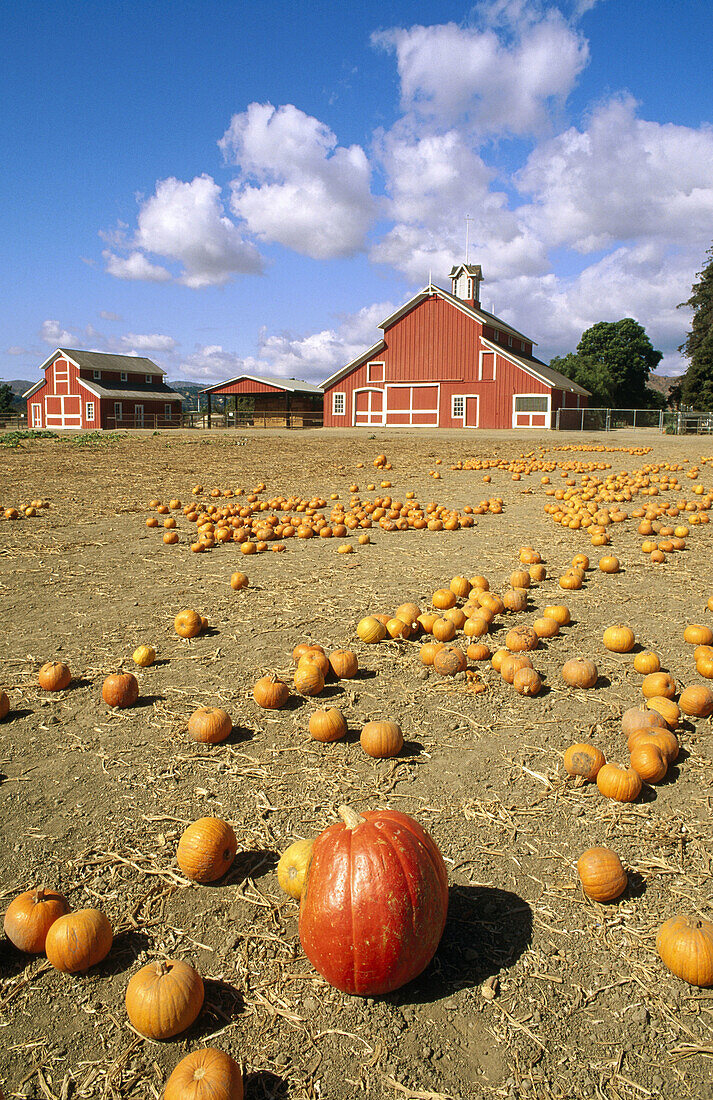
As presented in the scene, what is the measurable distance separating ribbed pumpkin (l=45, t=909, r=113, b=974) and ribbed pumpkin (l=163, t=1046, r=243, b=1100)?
0.60m

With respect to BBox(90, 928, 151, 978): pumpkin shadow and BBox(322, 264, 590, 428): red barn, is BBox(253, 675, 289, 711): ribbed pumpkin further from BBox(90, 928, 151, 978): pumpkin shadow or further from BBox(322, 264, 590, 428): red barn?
BBox(322, 264, 590, 428): red barn

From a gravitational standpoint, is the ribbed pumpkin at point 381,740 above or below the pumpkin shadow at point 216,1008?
above

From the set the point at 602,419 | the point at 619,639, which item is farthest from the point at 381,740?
the point at 602,419

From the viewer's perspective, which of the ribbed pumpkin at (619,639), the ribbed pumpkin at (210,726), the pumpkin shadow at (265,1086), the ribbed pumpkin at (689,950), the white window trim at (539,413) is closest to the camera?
the pumpkin shadow at (265,1086)

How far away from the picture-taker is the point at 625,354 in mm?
85562

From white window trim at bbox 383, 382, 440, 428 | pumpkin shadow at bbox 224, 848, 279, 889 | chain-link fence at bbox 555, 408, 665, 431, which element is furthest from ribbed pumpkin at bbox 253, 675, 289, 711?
white window trim at bbox 383, 382, 440, 428

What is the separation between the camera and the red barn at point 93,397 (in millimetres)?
61062

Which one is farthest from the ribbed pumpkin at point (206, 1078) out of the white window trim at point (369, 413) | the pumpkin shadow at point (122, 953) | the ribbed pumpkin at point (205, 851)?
the white window trim at point (369, 413)

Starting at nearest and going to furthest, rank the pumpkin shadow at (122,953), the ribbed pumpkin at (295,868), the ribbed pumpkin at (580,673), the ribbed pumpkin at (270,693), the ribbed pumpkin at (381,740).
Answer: the pumpkin shadow at (122,953)
the ribbed pumpkin at (295,868)
the ribbed pumpkin at (381,740)
the ribbed pumpkin at (270,693)
the ribbed pumpkin at (580,673)

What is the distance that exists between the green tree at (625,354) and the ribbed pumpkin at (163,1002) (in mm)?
88999

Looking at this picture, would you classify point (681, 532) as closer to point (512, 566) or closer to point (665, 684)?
point (512, 566)

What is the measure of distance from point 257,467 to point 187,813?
1552 cm

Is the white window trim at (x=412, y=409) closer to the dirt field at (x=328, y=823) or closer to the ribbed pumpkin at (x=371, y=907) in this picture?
the dirt field at (x=328, y=823)

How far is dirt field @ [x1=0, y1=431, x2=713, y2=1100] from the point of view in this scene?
6.94 ft
